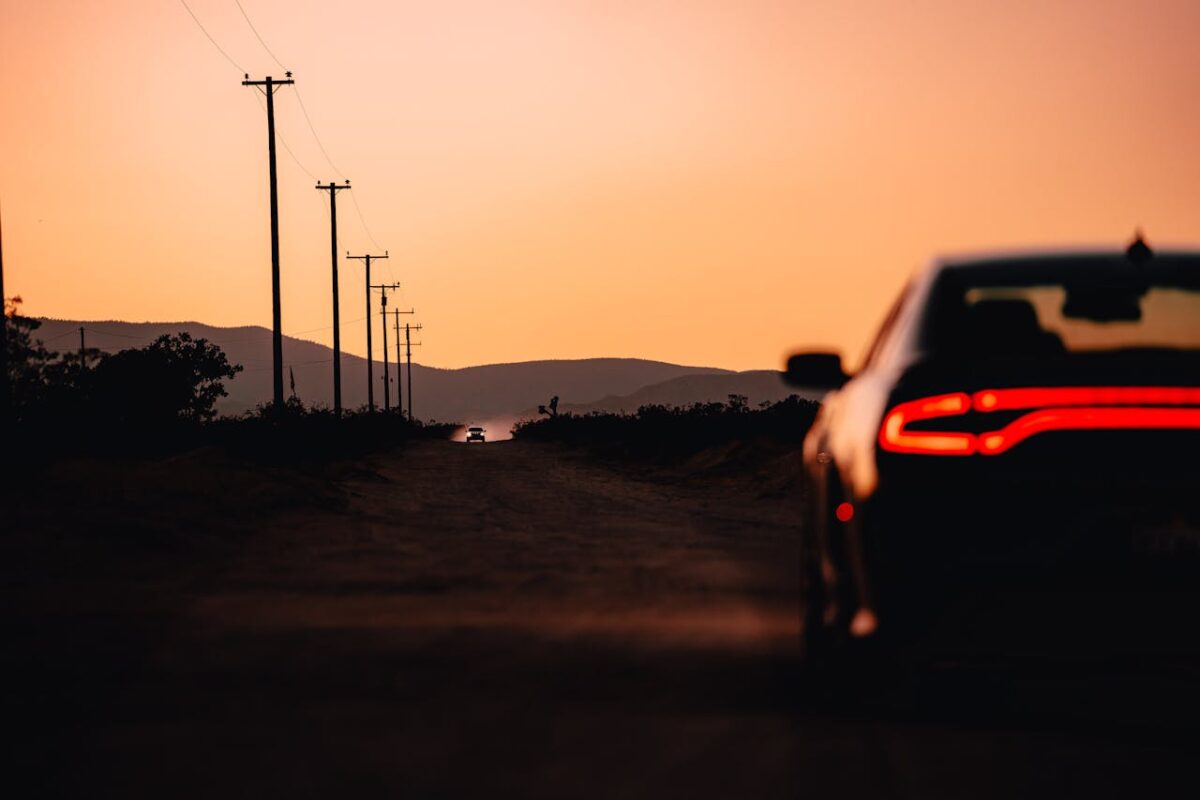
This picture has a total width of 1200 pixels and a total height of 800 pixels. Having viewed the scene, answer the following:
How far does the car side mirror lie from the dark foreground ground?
4.42ft

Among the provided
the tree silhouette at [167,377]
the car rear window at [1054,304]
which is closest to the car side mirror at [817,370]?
the car rear window at [1054,304]

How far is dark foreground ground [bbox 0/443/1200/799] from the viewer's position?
223 inches

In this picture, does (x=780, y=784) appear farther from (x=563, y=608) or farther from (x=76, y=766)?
(x=563, y=608)

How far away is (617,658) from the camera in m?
8.35

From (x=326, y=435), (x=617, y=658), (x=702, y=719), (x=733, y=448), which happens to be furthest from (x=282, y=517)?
(x=326, y=435)

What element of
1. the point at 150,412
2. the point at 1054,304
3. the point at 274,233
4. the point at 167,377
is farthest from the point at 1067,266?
the point at 167,377

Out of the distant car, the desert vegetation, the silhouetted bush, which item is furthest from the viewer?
the silhouetted bush

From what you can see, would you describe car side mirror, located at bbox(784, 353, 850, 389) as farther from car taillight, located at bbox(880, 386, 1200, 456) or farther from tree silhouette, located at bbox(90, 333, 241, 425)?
tree silhouette, located at bbox(90, 333, 241, 425)

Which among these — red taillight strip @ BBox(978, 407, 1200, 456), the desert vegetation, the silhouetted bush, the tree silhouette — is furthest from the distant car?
the tree silhouette

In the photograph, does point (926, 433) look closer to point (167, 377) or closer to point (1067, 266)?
point (1067, 266)

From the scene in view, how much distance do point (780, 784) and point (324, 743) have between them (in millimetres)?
1742

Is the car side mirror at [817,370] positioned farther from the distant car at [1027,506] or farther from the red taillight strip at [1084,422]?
the red taillight strip at [1084,422]

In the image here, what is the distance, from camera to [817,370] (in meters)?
7.91

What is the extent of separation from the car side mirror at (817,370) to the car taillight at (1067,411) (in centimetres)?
227
